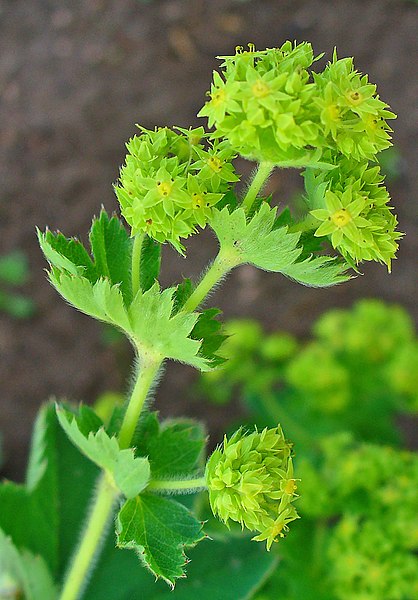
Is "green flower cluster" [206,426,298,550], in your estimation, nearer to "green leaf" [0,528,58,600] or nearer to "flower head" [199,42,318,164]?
"flower head" [199,42,318,164]

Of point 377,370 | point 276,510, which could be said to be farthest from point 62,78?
point 276,510

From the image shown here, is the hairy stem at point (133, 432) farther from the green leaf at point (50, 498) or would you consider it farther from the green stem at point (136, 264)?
the green leaf at point (50, 498)

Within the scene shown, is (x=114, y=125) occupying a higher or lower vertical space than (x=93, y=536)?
lower

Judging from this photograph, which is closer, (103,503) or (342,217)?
(342,217)

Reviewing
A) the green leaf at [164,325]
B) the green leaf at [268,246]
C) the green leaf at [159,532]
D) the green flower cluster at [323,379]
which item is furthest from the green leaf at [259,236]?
the green flower cluster at [323,379]

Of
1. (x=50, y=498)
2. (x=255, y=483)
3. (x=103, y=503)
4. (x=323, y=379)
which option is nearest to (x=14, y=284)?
(x=323, y=379)

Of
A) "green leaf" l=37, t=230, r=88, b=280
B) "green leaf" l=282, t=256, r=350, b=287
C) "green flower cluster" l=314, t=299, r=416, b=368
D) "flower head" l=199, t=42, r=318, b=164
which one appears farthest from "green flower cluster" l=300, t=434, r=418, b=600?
"flower head" l=199, t=42, r=318, b=164

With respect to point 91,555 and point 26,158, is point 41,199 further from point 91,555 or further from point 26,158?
point 91,555

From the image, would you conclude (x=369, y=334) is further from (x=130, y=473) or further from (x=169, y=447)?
(x=130, y=473)
